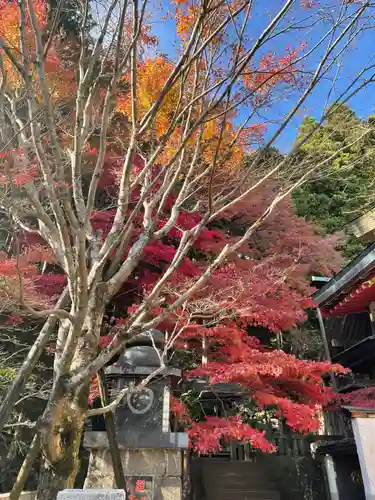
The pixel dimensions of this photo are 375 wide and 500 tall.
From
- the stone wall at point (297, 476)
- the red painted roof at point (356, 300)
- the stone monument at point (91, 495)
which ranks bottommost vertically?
the stone wall at point (297, 476)

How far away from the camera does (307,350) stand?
1380cm

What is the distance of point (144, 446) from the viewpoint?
Result: 609 centimetres

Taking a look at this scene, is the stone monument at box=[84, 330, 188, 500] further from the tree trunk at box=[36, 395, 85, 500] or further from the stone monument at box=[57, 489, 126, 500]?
the stone monument at box=[57, 489, 126, 500]

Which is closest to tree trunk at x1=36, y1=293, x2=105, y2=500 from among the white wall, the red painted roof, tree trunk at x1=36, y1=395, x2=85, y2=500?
tree trunk at x1=36, y1=395, x2=85, y2=500

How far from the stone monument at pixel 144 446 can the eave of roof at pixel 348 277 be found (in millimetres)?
4641

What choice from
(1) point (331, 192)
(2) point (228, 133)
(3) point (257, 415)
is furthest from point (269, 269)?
(1) point (331, 192)

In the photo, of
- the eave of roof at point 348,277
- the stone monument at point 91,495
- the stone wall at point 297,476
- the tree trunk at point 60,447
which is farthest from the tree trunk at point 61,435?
the stone wall at point 297,476

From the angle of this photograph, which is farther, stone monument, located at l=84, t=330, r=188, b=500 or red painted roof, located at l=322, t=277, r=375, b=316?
red painted roof, located at l=322, t=277, r=375, b=316

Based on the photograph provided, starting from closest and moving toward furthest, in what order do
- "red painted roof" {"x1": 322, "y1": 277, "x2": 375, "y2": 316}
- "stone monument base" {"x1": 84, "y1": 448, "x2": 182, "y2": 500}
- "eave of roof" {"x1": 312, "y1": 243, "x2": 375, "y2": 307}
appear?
"stone monument base" {"x1": 84, "y1": 448, "x2": 182, "y2": 500}, "eave of roof" {"x1": 312, "y1": 243, "x2": 375, "y2": 307}, "red painted roof" {"x1": 322, "y1": 277, "x2": 375, "y2": 316}

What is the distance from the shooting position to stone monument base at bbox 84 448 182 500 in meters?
5.92

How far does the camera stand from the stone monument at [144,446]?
5.96m

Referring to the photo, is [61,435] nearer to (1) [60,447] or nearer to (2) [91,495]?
(1) [60,447]

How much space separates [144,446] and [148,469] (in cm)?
35

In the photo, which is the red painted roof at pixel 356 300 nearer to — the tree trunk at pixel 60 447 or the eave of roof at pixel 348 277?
the eave of roof at pixel 348 277
